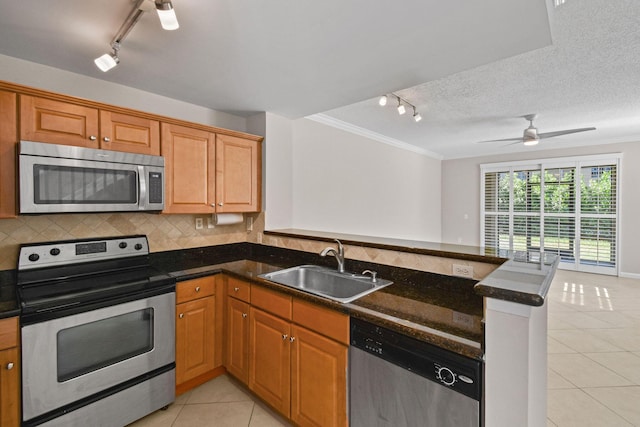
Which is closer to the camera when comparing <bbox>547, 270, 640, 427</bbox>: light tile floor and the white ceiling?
the white ceiling

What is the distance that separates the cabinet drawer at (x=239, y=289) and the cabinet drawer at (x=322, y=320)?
51 cm

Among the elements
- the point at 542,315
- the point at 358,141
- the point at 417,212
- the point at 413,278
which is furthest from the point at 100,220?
the point at 417,212

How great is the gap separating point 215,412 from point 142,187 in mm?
1678

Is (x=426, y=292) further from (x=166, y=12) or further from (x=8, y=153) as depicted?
(x=8, y=153)

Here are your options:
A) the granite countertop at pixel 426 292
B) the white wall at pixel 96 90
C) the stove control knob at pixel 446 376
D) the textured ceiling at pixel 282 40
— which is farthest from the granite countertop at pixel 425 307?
the white wall at pixel 96 90

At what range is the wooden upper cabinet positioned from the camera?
1690mm

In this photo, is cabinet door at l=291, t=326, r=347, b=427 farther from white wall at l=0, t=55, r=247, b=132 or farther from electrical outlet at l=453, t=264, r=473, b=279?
white wall at l=0, t=55, r=247, b=132

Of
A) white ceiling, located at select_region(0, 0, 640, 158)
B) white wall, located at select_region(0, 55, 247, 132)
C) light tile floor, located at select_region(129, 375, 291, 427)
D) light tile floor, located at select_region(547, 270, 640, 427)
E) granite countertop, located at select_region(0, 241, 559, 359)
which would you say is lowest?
light tile floor, located at select_region(129, 375, 291, 427)

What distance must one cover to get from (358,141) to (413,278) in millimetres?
2996

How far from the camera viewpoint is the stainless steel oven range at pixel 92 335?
153 centimetres

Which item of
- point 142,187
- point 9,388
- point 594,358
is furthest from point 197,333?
point 594,358

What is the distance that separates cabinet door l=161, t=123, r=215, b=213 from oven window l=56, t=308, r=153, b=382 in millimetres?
833

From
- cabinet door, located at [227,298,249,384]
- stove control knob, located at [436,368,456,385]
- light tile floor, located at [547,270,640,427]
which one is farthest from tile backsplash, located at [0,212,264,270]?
light tile floor, located at [547,270,640,427]

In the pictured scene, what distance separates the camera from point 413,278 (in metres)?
1.89
